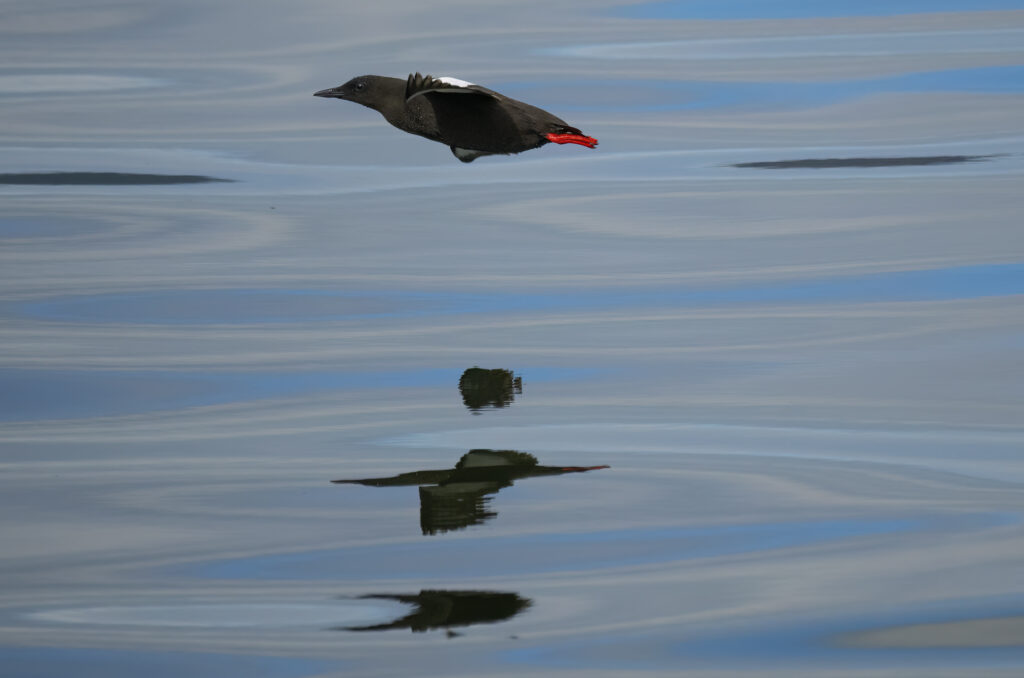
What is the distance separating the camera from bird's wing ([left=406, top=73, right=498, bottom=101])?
Result: 9.97 m

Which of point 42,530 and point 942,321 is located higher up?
point 942,321

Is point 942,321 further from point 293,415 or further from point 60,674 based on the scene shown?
point 60,674

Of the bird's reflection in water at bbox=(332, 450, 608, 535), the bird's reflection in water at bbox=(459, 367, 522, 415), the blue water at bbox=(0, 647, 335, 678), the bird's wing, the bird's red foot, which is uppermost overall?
the bird's wing

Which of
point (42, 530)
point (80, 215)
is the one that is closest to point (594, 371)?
point (42, 530)

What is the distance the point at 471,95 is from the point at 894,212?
5.82m

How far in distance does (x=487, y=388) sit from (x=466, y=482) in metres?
1.98

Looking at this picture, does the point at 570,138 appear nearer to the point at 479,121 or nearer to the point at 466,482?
the point at 479,121

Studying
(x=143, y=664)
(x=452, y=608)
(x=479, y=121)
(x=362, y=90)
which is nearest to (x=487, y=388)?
(x=479, y=121)

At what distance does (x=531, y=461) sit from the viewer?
8398 millimetres

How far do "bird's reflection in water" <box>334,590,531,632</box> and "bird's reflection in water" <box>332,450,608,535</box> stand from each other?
2.55 ft

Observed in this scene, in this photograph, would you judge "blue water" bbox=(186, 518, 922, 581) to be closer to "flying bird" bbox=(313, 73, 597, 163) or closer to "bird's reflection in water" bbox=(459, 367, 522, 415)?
"bird's reflection in water" bbox=(459, 367, 522, 415)

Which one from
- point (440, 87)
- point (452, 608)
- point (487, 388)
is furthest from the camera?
point (440, 87)

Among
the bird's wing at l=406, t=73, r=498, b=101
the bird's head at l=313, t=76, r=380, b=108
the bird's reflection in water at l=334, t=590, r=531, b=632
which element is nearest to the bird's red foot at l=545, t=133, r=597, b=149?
the bird's wing at l=406, t=73, r=498, b=101

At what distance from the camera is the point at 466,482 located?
812 centimetres
